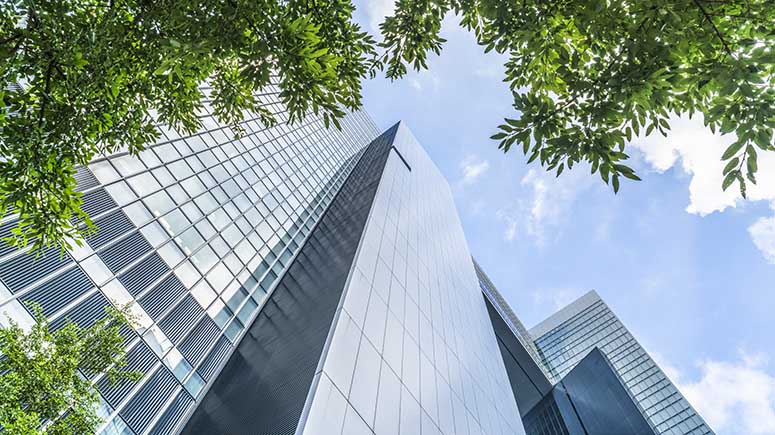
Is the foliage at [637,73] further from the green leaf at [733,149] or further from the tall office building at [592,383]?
the tall office building at [592,383]

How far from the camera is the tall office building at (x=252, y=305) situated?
860cm

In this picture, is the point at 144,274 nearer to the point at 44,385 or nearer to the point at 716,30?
the point at 44,385

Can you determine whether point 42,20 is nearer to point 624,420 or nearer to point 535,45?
point 535,45

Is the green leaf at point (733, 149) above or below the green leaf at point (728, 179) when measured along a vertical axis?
above

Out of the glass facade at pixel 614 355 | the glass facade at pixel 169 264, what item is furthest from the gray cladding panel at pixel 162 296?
the glass facade at pixel 614 355

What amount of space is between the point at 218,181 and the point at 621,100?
66.2ft

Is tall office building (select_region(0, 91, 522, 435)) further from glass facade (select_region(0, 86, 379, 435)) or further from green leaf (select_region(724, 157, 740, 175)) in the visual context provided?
Answer: green leaf (select_region(724, 157, 740, 175))

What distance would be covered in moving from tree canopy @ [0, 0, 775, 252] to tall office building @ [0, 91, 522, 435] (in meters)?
2.99

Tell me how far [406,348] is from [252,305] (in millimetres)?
9175

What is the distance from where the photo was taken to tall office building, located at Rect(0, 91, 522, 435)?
860 centimetres

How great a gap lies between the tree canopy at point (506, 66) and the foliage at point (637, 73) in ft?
0.03

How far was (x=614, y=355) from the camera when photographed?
56375 mm

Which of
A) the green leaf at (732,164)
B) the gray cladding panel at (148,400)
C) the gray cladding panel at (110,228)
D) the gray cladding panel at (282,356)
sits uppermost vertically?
the gray cladding panel at (110,228)

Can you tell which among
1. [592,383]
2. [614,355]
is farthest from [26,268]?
[614,355]
